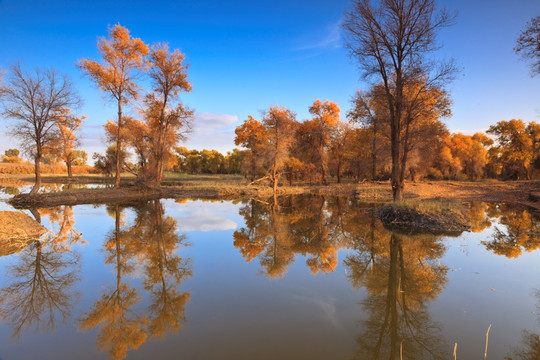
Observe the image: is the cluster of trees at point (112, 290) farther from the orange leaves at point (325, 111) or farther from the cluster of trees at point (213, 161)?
the cluster of trees at point (213, 161)

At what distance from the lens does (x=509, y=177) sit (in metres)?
A: 46.2

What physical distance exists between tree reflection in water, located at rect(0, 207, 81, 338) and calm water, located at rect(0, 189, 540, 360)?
0.12 feet

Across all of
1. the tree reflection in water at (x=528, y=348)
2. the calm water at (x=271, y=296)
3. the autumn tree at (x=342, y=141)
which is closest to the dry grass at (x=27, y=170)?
the autumn tree at (x=342, y=141)

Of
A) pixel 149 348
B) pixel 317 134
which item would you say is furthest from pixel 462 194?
pixel 149 348

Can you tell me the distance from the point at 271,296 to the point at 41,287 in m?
5.53

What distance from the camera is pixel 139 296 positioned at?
5785mm

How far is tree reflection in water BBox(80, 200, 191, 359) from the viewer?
4.38 meters

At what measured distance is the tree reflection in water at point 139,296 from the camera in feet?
14.4

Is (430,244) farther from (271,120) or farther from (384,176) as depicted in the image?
(384,176)

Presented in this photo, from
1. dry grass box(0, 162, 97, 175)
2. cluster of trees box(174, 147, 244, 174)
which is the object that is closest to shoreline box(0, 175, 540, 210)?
dry grass box(0, 162, 97, 175)

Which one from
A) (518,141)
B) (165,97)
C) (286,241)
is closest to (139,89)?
(165,97)

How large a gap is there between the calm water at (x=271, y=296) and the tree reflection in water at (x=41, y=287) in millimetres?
38

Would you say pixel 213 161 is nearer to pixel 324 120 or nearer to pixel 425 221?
pixel 324 120

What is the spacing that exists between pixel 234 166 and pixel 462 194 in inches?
2319
